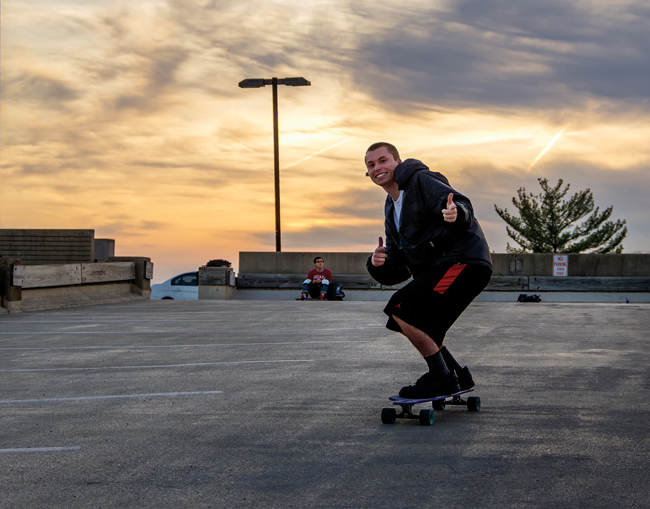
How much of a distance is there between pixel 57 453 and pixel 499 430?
2.44m

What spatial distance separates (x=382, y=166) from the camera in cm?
479

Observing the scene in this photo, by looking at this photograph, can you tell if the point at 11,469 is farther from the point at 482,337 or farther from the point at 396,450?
the point at 482,337

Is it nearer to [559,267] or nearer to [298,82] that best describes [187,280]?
[298,82]

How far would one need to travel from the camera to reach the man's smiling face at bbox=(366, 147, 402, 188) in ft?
15.7

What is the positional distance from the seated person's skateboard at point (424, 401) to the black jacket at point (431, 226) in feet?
2.81

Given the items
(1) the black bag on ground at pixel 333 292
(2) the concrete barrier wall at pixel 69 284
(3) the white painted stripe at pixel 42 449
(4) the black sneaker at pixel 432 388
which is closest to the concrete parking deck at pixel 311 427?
(3) the white painted stripe at pixel 42 449

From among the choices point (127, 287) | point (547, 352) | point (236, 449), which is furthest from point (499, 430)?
point (127, 287)

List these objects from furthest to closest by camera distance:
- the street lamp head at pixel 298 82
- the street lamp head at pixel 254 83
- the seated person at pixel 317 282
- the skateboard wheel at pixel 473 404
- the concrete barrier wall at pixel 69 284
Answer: the street lamp head at pixel 254 83
the street lamp head at pixel 298 82
the seated person at pixel 317 282
the concrete barrier wall at pixel 69 284
the skateboard wheel at pixel 473 404

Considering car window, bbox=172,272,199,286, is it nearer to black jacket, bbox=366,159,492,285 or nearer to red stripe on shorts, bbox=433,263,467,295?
black jacket, bbox=366,159,492,285

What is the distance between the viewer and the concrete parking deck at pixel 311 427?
3.09m

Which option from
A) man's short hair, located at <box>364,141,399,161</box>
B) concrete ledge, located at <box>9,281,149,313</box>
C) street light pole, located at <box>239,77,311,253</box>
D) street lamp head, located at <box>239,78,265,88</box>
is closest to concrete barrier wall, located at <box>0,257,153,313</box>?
concrete ledge, located at <box>9,281,149,313</box>

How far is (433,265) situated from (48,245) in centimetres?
2081

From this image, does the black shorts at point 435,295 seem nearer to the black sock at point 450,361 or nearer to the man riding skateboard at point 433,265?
the man riding skateboard at point 433,265

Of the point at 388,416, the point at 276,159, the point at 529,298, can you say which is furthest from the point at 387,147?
the point at 276,159
